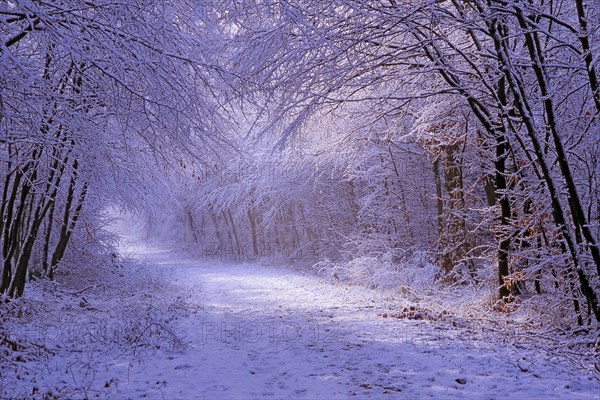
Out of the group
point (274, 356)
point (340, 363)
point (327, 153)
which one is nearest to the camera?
point (340, 363)

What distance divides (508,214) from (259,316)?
5.85 metres

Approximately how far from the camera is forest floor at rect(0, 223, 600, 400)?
5.12 m

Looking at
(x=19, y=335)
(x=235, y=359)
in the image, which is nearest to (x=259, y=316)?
(x=235, y=359)

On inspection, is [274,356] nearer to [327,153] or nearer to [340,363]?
[340,363]

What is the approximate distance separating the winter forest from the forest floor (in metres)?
0.04

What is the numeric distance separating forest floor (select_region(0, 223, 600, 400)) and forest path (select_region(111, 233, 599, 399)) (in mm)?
17

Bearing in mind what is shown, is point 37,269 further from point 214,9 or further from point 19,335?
point 214,9

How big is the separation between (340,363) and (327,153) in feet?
23.2

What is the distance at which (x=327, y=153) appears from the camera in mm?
12336

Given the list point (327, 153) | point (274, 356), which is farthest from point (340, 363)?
point (327, 153)

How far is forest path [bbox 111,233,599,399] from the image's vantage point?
509cm

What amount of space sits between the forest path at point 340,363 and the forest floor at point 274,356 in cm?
2

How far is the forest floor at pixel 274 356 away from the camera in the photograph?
512 centimetres

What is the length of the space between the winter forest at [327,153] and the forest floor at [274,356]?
4 centimetres
